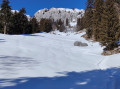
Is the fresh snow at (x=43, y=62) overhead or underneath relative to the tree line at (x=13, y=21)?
underneath

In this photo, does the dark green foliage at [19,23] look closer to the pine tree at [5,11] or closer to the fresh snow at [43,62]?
the pine tree at [5,11]

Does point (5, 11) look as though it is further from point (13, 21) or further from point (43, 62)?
point (43, 62)

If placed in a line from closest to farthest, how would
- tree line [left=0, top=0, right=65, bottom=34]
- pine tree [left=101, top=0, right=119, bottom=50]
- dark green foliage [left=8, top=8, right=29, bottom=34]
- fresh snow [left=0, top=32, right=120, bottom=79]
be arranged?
fresh snow [left=0, top=32, right=120, bottom=79] < pine tree [left=101, top=0, right=119, bottom=50] < tree line [left=0, top=0, right=65, bottom=34] < dark green foliage [left=8, top=8, right=29, bottom=34]

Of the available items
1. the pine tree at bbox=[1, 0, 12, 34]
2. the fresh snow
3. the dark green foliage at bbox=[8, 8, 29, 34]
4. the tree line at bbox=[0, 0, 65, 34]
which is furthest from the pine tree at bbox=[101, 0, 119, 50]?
the dark green foliage at bbox=[8, 8, 29, 34]

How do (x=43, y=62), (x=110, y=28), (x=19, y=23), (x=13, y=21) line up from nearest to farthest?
(x=43, y=62)
(x=110, y=28)
(x=13, y=21)
(x=19, y=23)

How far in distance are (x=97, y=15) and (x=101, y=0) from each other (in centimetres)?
430

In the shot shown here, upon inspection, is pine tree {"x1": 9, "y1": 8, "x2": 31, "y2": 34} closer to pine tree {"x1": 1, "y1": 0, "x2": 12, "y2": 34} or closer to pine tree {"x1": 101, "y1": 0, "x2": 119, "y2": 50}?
pine tree {"x1": 1, "y1": 0, "x2": 12, "y2": 34}

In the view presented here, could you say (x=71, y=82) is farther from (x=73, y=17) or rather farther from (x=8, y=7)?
(x=73, y=17)

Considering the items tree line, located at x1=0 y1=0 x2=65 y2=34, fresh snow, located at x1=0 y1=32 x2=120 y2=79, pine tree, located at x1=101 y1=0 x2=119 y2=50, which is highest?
tree line, located at x1=0 y1=0 x2=65 y2=34

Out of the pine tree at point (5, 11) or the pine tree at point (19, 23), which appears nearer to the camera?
the pine tree at point (5, 11)

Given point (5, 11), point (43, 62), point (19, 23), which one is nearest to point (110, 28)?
point (43, 62)

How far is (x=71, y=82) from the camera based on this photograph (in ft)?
12.6

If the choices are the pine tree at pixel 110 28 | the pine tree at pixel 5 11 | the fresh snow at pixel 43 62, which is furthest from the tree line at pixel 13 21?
the pine tree at pixel 110 28

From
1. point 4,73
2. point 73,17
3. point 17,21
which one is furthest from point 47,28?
point 73,17
